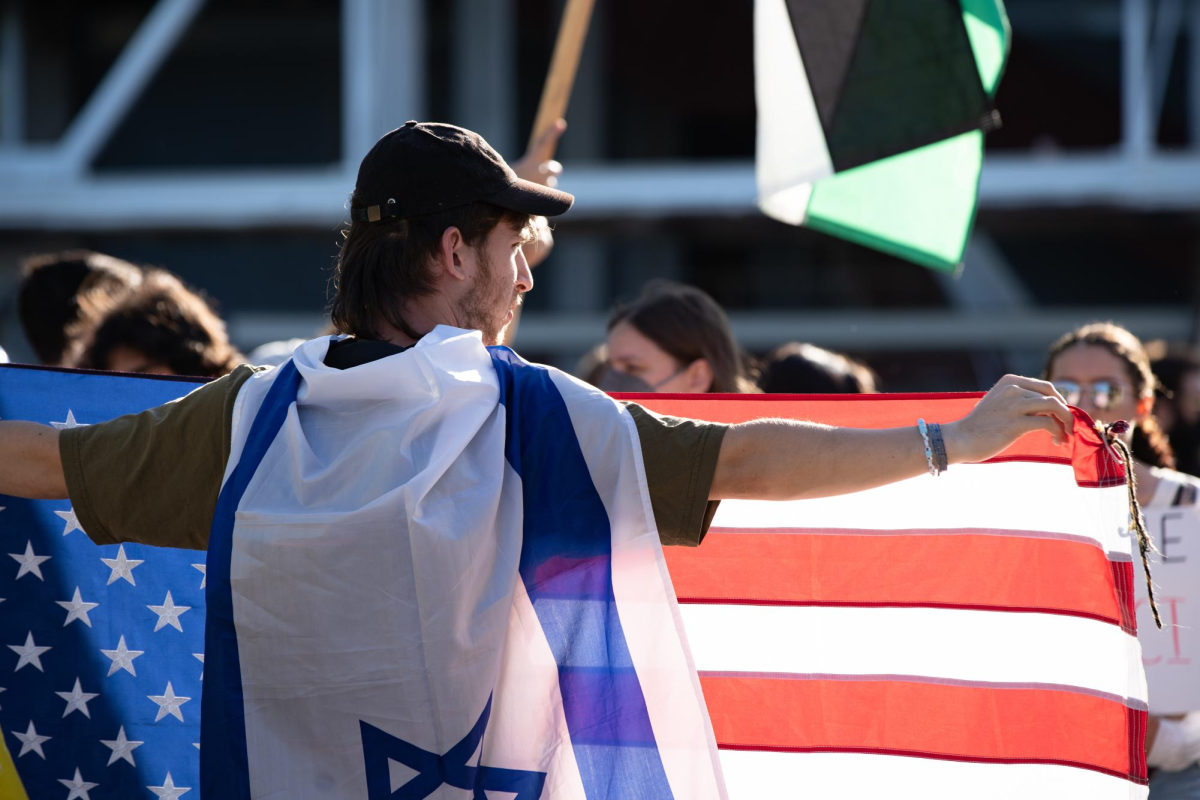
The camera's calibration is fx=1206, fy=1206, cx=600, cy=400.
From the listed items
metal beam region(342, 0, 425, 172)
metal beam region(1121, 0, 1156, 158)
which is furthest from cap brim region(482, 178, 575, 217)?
metal beam region(1121, 0, 1156, 158)

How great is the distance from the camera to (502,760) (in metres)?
1.76

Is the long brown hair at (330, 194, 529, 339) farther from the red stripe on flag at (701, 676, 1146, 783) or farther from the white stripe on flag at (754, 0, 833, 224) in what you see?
the white stripe on flag at (754, 0, 833, 224)

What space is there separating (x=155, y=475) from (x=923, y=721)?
4.66 ft

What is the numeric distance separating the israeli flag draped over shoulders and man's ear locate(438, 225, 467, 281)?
0.13m

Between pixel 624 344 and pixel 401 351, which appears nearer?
pixel 401 351

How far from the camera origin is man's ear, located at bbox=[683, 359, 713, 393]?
3.45 metres

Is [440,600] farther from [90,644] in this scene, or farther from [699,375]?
[699,375]

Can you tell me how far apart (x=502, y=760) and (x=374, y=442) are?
19.7 inches

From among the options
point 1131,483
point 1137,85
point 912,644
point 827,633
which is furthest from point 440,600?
point 1137,85

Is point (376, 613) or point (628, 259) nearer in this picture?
point (376, 613)


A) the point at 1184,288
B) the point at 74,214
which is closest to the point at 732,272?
the point at 1184,288

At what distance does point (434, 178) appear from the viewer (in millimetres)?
1852

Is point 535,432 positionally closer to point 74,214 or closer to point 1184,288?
point 74,214

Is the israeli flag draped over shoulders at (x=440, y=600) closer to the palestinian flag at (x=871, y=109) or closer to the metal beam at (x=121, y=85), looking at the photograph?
the palestinian flag at (x=871, y=109)
